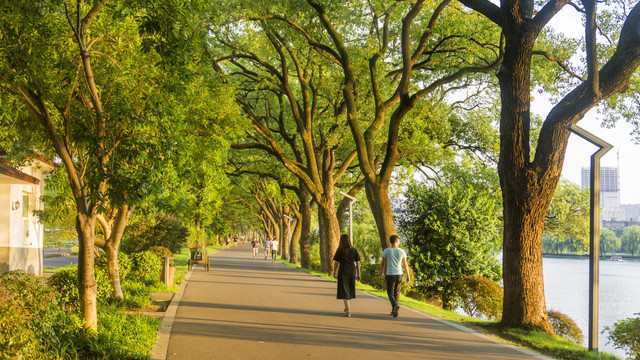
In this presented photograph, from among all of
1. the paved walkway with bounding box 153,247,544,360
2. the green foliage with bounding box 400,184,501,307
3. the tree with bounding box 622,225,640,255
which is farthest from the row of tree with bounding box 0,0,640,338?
the tree with bounding box 622,225,640,255

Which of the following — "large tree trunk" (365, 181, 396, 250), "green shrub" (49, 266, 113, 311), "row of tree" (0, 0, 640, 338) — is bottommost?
"green shrub" (49, 266, 113, 311)

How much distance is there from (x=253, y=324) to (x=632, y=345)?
6.60m

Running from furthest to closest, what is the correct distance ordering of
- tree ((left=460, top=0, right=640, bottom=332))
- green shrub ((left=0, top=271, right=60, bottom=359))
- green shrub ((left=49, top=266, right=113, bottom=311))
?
1. tree ((left=460, top=0, right=640, bottom=332))
2. green shrub ((left=49, top=266, right=113, bottom=311))
3. green shrub ((left=0, top=271, right=60, bottom=359))

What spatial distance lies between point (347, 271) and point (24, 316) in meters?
7.83

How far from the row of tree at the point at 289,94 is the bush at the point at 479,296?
368 cm

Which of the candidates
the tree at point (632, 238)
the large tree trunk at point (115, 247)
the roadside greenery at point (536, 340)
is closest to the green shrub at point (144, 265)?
the large tree trunk at point (115, 247)

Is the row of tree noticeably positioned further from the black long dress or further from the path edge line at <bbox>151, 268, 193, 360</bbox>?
the black long dress

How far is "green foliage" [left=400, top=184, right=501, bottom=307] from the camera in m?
22.1

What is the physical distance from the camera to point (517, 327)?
11.6 meters

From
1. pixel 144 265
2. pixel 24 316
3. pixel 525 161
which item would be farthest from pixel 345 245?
pixel 144 265

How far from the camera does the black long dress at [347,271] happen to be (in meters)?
13.0

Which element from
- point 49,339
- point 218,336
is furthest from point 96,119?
point 218,336

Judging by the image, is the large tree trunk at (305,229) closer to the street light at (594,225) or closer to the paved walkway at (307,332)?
the paved walkway at (307,332)

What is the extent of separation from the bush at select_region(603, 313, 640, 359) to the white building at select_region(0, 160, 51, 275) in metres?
17.0
